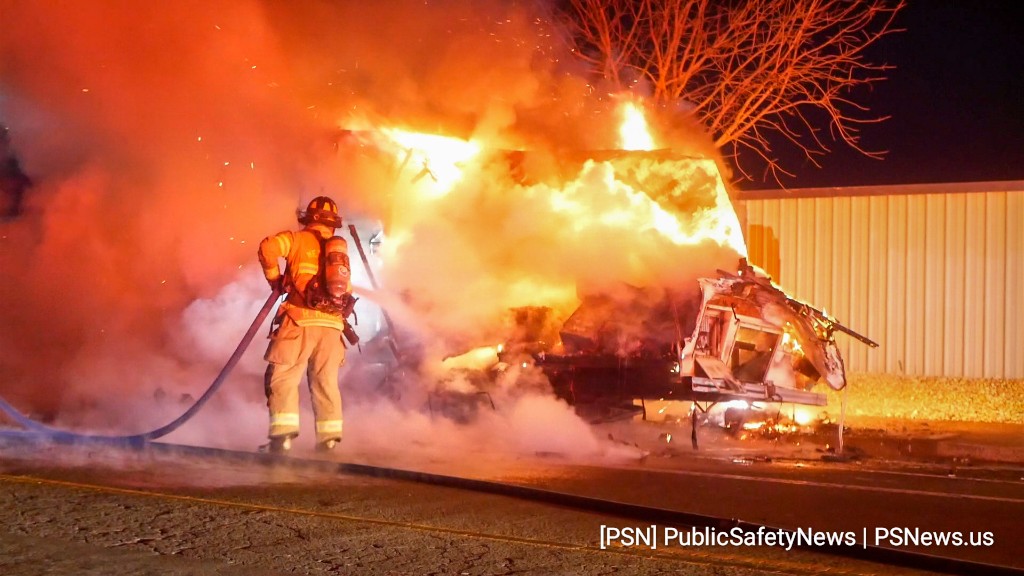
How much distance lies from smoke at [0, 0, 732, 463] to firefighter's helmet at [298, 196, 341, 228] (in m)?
1.40

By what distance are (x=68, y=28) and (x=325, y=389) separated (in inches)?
175

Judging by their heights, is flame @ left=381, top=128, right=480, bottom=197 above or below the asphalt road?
above

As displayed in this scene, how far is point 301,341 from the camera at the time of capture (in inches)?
307

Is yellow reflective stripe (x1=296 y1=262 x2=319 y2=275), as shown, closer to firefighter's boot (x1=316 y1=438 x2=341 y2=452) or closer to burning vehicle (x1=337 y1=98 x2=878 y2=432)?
firefighter's boot (x1=316 y1=438 x2=341 y2=452)

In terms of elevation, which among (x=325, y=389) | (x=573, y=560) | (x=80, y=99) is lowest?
(x=573, y=560)

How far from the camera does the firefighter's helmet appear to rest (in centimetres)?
805

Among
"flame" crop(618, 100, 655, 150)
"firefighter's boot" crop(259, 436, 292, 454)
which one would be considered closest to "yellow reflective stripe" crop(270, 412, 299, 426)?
"firefighter's boot" crop(259, 436, 292, 454)

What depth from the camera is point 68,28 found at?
9922mm

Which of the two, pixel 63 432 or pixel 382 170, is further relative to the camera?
pixel 382 170

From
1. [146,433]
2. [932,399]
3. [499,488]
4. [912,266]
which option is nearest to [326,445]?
[146,433]

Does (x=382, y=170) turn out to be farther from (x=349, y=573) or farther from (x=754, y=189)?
(x=754, y=189)

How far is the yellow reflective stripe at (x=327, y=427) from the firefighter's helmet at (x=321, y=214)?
4.59 feet

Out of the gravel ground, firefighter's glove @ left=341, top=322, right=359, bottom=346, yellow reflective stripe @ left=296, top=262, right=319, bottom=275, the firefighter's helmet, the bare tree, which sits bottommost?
the gravel ground

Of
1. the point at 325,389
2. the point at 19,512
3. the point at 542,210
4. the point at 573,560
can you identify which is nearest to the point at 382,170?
the point at 542,210
